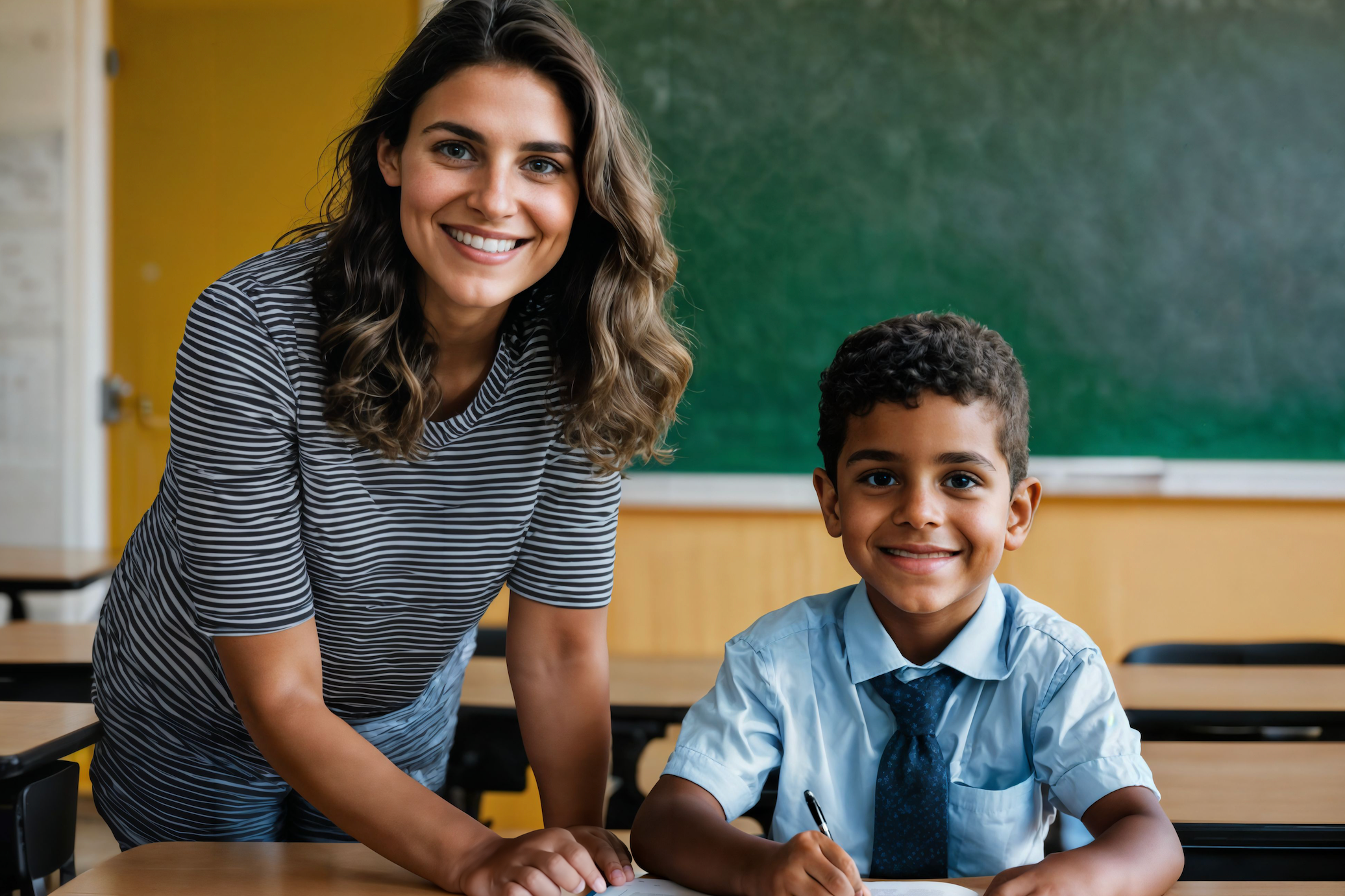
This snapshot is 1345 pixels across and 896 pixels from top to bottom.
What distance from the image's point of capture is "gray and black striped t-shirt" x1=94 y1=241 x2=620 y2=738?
984 mm

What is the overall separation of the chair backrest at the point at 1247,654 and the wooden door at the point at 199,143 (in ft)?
9.26

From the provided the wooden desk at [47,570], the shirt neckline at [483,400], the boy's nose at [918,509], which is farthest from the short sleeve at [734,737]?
the wooden desk at [47,570]

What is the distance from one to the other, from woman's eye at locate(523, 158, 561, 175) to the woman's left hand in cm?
66

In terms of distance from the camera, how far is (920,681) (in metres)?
1.12

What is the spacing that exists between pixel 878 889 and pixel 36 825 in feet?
3.61

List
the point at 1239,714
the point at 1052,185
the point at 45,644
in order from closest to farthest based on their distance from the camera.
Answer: the point at 1239,714
the point at 45,644
the point at 1052,185

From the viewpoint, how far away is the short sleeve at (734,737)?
1071mm

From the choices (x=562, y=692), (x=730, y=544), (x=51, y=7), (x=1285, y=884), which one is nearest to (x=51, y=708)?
(x=562, y=692)

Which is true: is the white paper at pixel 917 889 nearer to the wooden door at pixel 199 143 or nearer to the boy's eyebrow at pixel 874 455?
the boy's eyebrow at pixel 874 455

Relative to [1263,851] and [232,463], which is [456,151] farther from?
[1263,851]

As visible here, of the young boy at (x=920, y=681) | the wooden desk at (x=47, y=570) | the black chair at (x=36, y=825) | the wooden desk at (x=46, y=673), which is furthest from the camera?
the wooden desk at (x=47, y=570)

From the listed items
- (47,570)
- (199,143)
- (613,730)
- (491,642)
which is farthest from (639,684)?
(199,143)

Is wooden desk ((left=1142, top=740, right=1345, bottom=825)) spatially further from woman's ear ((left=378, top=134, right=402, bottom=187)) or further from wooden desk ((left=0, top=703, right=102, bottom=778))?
wooden desk ((left=0, top=703, right=102, bottom=778))

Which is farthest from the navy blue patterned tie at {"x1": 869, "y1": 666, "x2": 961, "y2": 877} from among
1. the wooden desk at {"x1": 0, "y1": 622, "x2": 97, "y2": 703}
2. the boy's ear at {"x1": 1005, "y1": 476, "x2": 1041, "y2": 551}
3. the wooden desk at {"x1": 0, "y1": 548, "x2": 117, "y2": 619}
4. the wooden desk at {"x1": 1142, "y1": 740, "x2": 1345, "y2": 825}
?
the wooden desk at {"x1": 0, "y1": 548, "x2": 117, "y2": 619}
